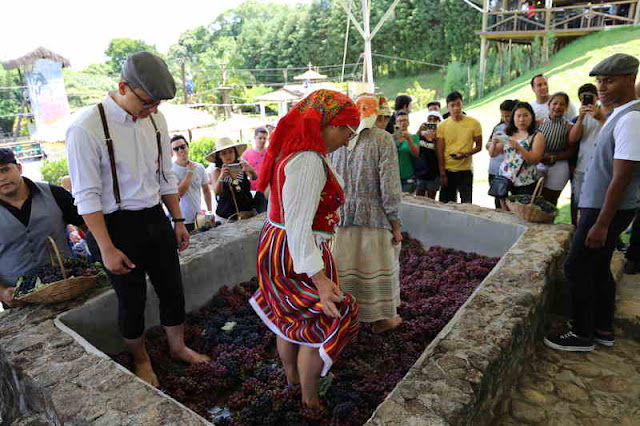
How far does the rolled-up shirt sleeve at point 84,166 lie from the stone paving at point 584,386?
83.2 inches

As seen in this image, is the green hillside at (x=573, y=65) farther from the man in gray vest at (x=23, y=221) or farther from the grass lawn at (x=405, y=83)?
the grass lawn at (x=405, y=83)

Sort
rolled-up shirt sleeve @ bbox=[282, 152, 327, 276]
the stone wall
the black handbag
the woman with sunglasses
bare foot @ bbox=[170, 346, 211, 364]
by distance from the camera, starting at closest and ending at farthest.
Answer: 1. rolled-up shirt sleeve @ bbox=[282, 152, 327, 276]
2. the stone wall
3. bare foot @ bbox=[170, 346, 211, 364]
4. the black handbag
5. the woman with sunglasses

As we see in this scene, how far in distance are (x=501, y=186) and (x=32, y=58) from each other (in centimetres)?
2055

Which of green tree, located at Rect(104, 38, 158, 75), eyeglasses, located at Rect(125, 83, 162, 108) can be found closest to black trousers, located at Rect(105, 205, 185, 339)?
eyeglasses, located at Rect(125, 83, 162, 108)

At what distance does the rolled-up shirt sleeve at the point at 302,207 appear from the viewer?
1.44 meters

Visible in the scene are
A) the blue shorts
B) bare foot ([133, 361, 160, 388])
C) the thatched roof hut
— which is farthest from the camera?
the thatched roof hut

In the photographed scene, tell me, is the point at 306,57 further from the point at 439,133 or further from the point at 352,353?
the point at 352,353

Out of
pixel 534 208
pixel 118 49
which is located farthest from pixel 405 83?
pixel 118 49

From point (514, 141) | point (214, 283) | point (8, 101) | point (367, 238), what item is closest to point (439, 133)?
point (514, 141)

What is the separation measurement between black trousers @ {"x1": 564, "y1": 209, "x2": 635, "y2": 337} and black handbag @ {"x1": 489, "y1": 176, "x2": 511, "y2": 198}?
1.52 m

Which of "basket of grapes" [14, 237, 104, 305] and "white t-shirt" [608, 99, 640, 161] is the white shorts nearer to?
"white t-shirt" [608, 99, 640, 161]

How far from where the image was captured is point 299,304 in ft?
5.32

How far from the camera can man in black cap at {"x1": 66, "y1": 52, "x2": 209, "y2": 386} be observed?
5.49 feet

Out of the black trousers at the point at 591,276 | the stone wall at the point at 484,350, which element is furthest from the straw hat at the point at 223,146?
the black trousers at the point at 591,276
